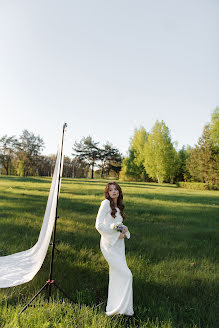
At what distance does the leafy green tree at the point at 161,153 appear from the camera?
4453 centimetres

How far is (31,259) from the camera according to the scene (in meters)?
4.12

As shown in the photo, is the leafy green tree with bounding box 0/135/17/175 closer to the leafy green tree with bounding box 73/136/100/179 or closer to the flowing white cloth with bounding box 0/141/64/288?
the leafy green tree with bounding box 73/136/100/179

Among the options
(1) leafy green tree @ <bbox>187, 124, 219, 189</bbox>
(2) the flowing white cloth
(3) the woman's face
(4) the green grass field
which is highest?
(1) leafy green tree @ <bbox>187, 124, 219, 189</bbox>

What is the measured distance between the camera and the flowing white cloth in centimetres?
328

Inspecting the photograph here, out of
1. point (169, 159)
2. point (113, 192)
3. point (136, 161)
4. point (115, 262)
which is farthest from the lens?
point (136, 161)

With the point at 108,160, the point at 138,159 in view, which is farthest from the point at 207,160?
the point at 108,160

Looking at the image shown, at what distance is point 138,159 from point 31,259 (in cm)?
4840

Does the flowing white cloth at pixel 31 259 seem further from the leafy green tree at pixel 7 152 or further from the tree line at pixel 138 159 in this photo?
the leafy green tree at pixel 7 152

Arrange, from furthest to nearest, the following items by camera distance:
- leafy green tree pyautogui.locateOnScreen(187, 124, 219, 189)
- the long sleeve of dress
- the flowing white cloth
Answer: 1. leafy green tree pyautogui.locateOnScreen(187, 124, 219, 189)
2. the flowing white cloth
3. the long sleeve of dress

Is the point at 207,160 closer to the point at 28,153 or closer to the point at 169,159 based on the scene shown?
the point at 169,159

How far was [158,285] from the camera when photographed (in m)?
3.99

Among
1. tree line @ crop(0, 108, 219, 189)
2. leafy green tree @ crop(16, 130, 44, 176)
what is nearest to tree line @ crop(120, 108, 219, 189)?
tree line @ crop(0, 108, 219, 189)

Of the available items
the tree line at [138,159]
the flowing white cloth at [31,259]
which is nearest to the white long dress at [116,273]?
the flowing white cloth at [31,259]

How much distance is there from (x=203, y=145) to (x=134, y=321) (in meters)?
36.5
